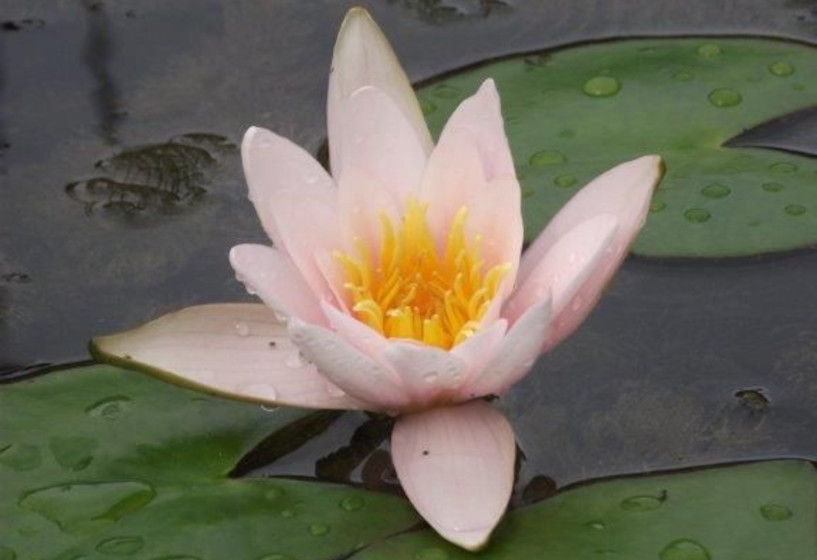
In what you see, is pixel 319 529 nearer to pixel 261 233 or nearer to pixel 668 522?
pixel 668 522

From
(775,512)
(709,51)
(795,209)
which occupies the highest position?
(709,51)

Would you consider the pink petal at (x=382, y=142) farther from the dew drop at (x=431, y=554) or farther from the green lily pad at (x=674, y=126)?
the dew drop at (x=431, y=554)

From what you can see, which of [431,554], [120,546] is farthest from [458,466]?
[120,546]

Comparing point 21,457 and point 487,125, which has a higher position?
point 487,125

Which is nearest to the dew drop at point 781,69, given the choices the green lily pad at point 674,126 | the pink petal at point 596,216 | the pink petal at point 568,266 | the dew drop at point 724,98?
the green lily pad at point 674,126

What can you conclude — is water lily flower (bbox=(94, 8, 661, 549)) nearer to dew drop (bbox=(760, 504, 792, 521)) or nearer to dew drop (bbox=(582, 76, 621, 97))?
dew drop (bbox=(760, 504, 792, 521))
